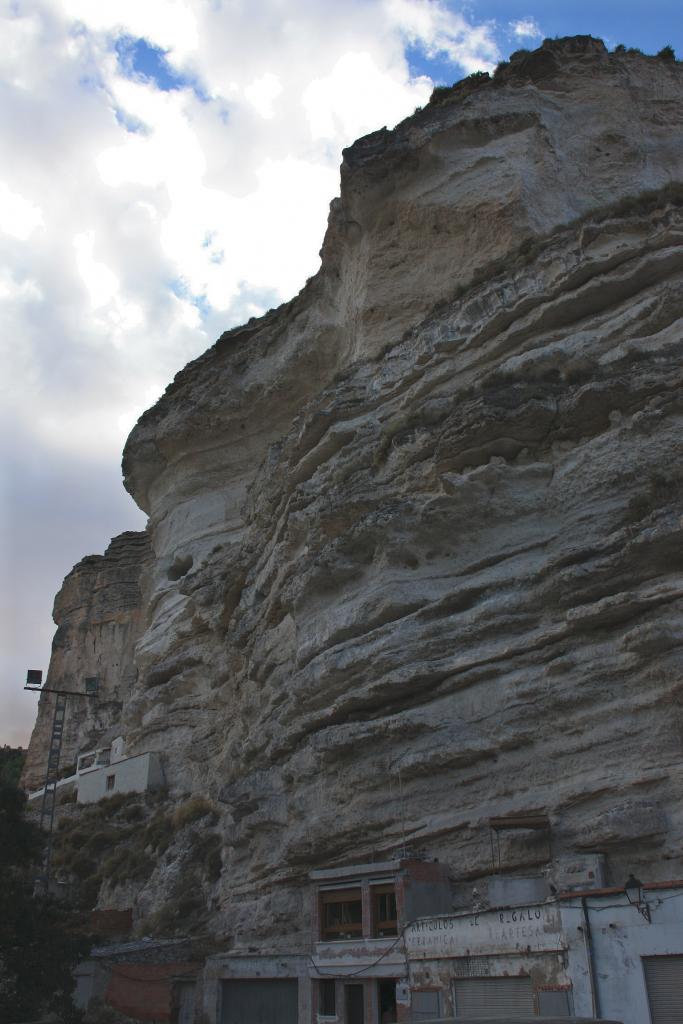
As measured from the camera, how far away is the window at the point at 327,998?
43.4 feet

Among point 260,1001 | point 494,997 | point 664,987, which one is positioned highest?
point 664,987

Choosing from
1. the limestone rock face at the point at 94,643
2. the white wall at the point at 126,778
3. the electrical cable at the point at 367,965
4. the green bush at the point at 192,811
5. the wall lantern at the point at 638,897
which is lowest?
the electrical cable at the point at 367,965

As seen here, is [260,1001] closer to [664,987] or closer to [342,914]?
[342,914]

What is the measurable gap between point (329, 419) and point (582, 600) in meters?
7.87

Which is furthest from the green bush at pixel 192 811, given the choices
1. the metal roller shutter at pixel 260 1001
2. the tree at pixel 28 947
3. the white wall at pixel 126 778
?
the tree at pixel 28 947

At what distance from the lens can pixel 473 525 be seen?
14367 millimetres

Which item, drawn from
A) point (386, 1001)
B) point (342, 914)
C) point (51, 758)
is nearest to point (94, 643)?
point (51, 758)

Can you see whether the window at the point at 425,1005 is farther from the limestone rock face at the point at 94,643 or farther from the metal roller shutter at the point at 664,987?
the limestone rock face at the point at 94,643

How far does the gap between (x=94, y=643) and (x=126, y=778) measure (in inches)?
705

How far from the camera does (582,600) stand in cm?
1238

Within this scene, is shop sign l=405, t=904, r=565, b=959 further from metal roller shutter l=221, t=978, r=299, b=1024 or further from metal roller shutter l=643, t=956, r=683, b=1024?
metal roller shutter l=221, t=978, r=299, b=1024

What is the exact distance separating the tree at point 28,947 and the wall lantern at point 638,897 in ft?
28.7

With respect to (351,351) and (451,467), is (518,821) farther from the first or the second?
(351,351)

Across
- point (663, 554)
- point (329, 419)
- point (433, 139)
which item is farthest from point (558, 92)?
point (663, 554)
